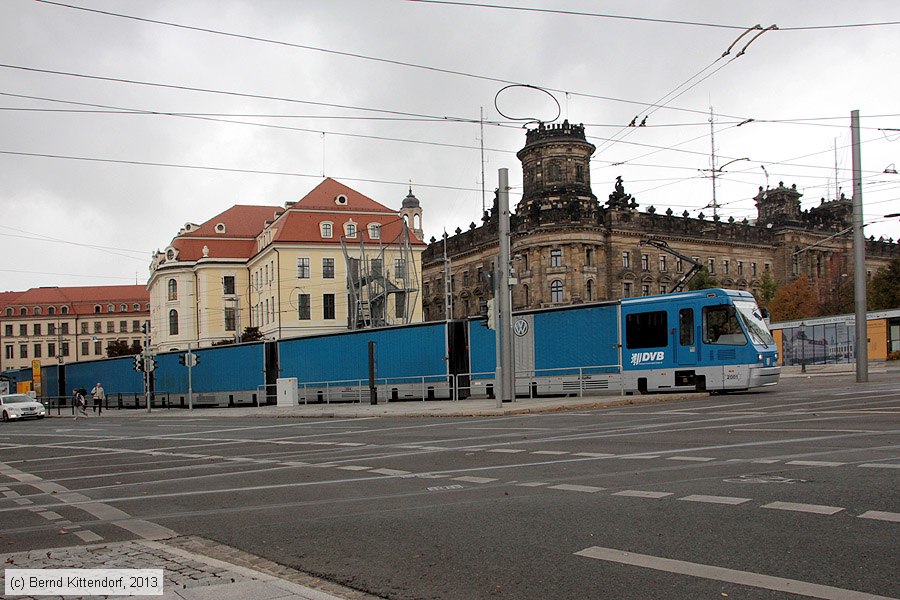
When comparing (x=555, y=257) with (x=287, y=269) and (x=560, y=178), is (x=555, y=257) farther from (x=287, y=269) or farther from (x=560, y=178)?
(x=287, y=269)

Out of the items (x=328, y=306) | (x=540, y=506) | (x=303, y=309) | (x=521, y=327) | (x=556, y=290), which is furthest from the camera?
(x=556, y=290)

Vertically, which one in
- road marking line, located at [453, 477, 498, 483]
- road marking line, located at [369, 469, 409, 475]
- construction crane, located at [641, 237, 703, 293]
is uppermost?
construction crane, located at [641, 237, 703, 293]

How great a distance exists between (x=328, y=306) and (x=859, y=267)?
176ft

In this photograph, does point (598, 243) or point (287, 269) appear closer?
point (287, 269)

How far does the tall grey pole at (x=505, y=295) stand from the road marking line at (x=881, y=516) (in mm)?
20150

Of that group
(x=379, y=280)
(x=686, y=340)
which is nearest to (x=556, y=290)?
(x=379, y=280)

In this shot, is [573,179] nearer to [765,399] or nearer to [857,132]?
[857,132]

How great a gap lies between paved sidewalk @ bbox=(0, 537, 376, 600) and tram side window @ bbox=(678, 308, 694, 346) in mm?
22417

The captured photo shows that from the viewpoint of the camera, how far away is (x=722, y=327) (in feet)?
89.9

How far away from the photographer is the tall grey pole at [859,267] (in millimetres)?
30297

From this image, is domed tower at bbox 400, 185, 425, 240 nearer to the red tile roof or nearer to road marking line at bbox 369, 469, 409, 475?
the red tile roof

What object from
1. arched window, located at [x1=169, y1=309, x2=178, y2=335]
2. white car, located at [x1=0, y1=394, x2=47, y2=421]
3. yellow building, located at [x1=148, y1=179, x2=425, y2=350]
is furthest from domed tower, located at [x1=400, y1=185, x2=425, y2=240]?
white car, located at [x1=0, y1=394, x2=47, y2=421]

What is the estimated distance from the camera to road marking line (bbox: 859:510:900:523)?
6.99 meters

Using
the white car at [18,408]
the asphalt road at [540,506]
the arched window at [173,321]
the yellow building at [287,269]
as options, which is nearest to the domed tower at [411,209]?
the yellow building at [287,269]
